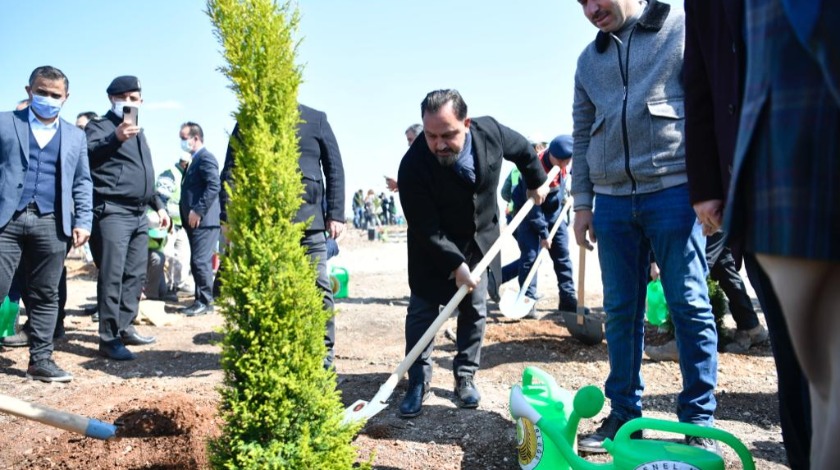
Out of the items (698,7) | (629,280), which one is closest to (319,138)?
(629,280)

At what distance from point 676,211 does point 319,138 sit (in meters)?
2.74

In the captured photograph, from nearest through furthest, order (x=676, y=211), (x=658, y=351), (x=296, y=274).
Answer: (x=296, y=274)
(x=676, y=211)
(x=658, y=351)

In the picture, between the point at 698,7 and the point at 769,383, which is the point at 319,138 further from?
the point at 769,383

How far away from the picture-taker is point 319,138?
15.4ft

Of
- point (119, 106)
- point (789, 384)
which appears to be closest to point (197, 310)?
point (119, 106)

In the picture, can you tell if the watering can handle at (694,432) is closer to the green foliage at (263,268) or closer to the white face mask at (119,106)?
the green foliage at (263,268)

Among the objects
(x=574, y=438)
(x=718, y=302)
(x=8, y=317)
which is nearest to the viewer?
(x=574, y=438)

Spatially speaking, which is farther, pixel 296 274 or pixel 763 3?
pixel 296 274

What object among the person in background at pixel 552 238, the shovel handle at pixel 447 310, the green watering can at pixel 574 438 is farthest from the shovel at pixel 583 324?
the green watering can at pixel 574 438

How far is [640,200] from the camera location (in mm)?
2873

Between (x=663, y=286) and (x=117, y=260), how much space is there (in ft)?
15.1

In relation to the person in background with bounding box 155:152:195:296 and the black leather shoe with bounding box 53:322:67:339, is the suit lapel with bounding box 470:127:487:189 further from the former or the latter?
the person in background with bounding box 155:152:195:296

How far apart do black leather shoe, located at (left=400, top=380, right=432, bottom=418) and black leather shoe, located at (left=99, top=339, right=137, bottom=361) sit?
2.89 m

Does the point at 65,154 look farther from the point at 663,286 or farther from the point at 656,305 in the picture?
the point at 656,305
